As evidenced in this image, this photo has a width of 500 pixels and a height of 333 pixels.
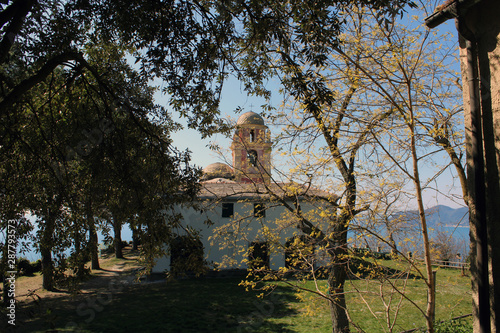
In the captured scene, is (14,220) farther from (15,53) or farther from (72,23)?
(72,23)

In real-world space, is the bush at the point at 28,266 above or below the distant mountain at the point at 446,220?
below

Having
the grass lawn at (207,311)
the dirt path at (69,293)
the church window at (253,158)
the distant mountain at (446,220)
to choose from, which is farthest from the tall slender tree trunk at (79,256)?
→ the grass lawn at (207,311)

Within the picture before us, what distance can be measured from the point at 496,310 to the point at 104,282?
2103cm

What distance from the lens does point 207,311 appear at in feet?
44.6

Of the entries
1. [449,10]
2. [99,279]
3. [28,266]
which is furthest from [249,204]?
[28,266]

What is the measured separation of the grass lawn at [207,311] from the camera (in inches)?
447

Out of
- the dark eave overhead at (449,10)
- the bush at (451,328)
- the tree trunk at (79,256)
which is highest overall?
the dark eave overhead at (449,10)

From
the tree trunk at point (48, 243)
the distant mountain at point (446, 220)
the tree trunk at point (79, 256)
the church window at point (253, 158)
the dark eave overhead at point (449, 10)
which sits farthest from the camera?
the church window at point (253, 158)

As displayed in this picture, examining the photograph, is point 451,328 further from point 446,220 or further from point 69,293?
point 69,293

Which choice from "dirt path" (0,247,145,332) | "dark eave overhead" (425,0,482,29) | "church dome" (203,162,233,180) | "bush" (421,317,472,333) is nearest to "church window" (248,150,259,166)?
"church dome" (203,162,233,180)

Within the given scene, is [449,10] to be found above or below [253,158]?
above

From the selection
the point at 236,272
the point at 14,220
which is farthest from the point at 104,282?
the point at 14,220

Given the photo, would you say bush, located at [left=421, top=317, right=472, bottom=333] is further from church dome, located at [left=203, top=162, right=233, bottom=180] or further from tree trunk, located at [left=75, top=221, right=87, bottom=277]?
tree trunk, located at [left=75, top=221, right=87, bottom=277]

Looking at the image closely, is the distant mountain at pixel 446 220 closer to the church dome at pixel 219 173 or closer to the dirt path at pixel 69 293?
the church dome at pixel 219 173
